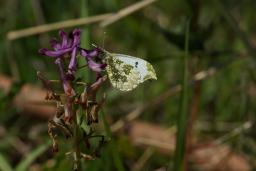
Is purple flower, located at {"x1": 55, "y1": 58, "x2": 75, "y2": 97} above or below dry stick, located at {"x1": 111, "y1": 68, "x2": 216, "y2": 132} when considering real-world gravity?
above

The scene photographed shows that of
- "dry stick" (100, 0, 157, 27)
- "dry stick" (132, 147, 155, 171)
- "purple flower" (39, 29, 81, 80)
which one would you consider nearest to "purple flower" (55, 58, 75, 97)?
"purple flower" (39, 29, 81, 80)

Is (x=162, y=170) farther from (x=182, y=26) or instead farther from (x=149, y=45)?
(x=149, y=45)

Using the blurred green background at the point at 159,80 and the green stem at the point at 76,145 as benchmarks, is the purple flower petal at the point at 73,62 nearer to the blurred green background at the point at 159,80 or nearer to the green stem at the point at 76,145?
the green stem at the point at 76,145

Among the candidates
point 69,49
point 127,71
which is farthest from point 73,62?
point 127,71

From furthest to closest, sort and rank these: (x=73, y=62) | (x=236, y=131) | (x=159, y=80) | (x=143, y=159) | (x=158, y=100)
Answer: (x=159, y=80) < (x=143, y=159) < (x=158, y=100) < (x=236, y=131) < (x=73, y=62)

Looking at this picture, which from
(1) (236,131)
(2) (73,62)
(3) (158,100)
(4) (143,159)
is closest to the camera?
(2) (73,62)

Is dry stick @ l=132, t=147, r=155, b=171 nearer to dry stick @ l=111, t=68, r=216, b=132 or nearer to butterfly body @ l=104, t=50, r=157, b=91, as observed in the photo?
dry stick @ l=111, t=68, r=216, b=132

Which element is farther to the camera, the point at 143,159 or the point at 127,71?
the point at 143,159

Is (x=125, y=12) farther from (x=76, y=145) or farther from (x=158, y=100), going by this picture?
(x=76, y=145)
